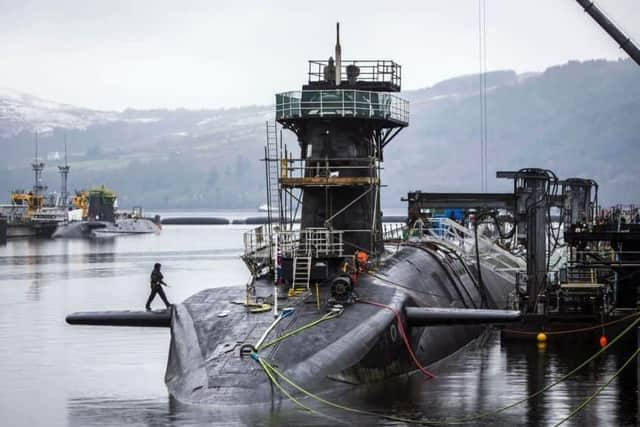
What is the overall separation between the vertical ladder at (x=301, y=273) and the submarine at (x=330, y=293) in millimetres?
46

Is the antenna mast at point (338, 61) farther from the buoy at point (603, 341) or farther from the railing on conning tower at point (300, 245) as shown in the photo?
the buoy at point (603, 341)

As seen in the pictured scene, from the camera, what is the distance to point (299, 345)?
1156 inches

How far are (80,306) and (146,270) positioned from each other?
31.7 m

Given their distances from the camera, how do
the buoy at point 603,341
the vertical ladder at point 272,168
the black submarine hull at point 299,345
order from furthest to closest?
1. the buoy at point 603,341
2. the vertical ladder at point 272,168
3. the black submarine hull at point 299,345

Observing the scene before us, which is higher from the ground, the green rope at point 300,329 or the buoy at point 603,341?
the green rope at point 300,329

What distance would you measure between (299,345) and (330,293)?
539 centimetres

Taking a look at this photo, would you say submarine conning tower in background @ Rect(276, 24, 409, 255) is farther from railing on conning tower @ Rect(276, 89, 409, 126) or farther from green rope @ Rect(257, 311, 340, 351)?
green rope @ Rect(257, 311, 340, 351)

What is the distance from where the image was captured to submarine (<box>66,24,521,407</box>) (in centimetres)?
2888

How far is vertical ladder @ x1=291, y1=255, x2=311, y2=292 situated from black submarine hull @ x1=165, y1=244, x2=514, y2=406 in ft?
2.82

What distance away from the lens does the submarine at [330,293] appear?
94.7ft

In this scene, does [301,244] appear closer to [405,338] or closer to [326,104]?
[405,338]

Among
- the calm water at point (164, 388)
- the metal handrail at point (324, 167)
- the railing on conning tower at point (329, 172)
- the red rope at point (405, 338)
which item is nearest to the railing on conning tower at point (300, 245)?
the railing on conning tower at point (329, 172)

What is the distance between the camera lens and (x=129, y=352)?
41.2 meters

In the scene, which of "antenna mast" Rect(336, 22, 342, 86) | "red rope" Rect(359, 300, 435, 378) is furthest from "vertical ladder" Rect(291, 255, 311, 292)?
"antenna mast" Rect(336, 22, 342, 86)
